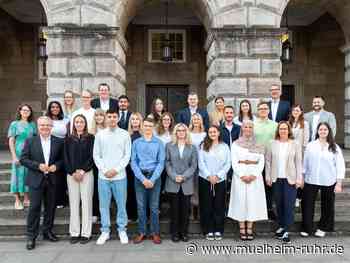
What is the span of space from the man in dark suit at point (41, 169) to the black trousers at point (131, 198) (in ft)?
3.70

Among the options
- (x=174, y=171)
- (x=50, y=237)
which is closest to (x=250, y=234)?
(x=174, y=171)

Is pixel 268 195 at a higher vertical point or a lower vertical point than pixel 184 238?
higher

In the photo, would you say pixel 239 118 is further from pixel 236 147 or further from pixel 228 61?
pixel 228 61

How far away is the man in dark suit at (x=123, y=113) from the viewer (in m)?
6.65

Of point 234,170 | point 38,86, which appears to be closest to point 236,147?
point 234,170

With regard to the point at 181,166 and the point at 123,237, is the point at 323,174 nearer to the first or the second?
the point at 181,166

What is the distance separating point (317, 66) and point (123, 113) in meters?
9.55

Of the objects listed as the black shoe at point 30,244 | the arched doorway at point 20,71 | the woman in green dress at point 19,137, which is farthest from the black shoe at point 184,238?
the arched doorway at point 20,71

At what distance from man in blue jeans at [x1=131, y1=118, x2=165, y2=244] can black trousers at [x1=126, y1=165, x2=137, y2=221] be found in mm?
391

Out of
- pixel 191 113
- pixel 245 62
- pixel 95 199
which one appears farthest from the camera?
pixel 245 62

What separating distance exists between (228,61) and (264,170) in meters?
3.36

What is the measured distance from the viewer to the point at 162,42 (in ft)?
44.9

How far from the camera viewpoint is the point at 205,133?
6434 millimetres

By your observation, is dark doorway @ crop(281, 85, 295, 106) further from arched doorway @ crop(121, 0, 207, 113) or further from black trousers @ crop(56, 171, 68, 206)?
black trousers @ crop(56, 171, 68, 206)
